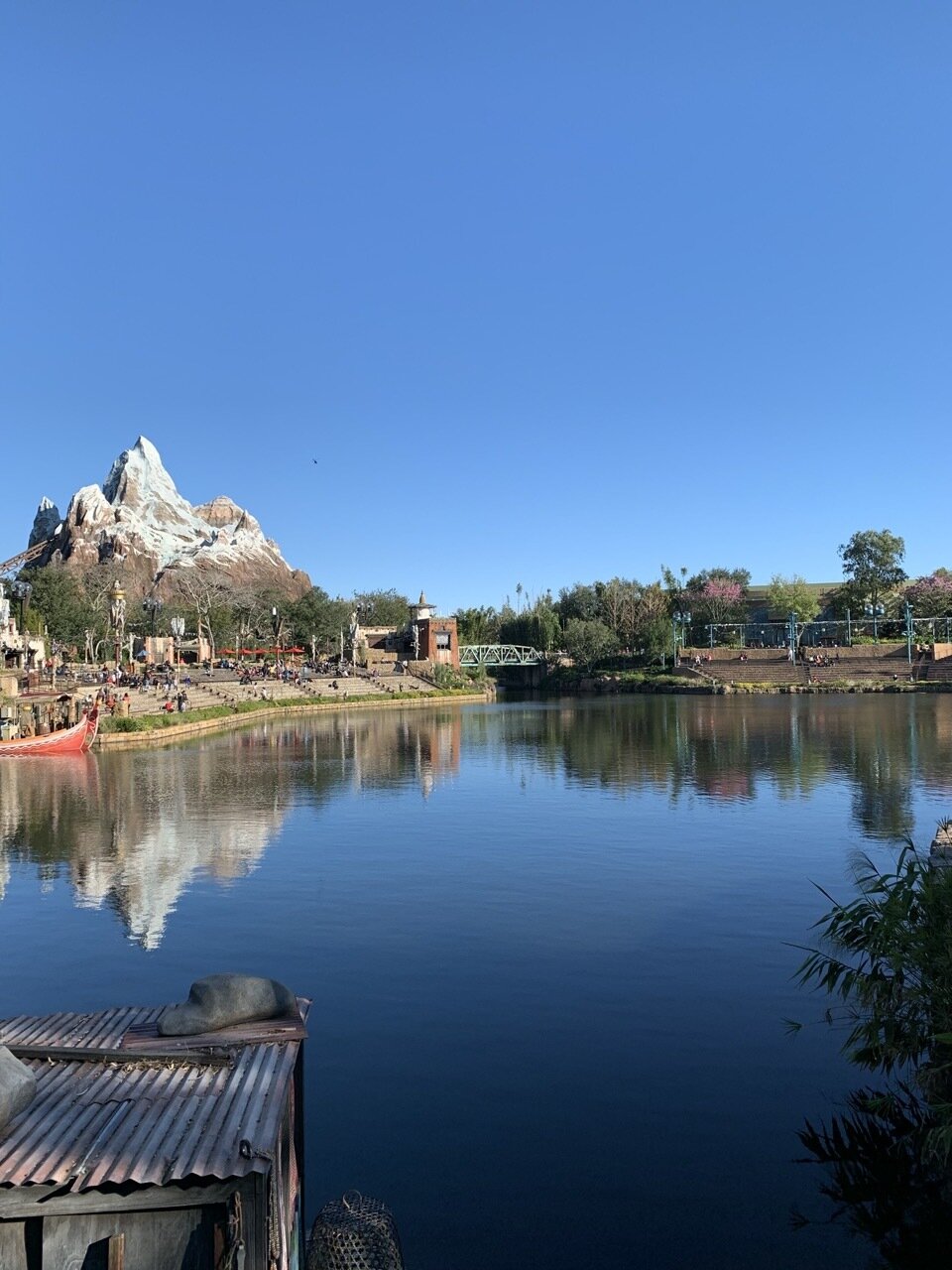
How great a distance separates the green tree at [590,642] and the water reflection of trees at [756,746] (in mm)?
37573

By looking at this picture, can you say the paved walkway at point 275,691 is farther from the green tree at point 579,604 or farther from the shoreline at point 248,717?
the green tree at point 579,604

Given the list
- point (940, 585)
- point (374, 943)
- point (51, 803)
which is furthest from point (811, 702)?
point (374, 943)

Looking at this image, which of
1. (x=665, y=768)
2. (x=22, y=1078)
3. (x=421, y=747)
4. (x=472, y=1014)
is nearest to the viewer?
(x=22, y=1078)

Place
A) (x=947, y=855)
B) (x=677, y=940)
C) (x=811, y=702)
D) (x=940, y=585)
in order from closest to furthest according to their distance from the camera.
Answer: (x=947, y=855) < (x=677, y=940) < (x=811, y=702) < (x=940, y=585)

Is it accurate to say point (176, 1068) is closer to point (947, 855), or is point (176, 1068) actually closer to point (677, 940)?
point (677, 940)

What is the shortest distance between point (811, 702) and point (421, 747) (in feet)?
120

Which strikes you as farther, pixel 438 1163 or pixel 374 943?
pixel 374 943

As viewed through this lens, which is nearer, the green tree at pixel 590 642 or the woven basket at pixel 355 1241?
Answer: the woven basket at pixel 355 1241

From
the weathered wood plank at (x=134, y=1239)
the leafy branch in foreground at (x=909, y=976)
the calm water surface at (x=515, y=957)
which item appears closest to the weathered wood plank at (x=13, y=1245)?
the weathered wood plank at (x=134, y=1239)

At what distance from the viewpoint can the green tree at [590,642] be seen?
108875 mm

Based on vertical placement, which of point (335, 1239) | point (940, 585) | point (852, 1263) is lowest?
point (852, 1263)

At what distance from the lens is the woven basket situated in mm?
6695

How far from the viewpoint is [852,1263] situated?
23.5 feet

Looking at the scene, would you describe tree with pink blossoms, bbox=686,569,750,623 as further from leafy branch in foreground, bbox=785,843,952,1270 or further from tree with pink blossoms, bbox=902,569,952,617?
leafy branch in foreground, bbox=785,843,952,1270
